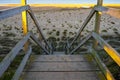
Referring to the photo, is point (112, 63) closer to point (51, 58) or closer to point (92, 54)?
point (92, 54)

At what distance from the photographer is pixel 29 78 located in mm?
3211

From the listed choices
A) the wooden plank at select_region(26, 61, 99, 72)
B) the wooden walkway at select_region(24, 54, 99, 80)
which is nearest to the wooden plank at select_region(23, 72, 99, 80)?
the wooden walkway at select_region(24, 54, 99, 80)

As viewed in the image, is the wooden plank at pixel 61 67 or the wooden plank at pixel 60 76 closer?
the wooden plank at pixel 60 76

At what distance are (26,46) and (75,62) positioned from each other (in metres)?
0.87

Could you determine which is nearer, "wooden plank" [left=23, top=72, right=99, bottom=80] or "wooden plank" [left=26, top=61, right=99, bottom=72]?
Answer: "wooden plank" [left=23, top=72, right=99, bottom=80]

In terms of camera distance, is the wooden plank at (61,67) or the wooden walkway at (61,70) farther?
the wooden plank at (61,67)

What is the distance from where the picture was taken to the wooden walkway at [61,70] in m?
3.28

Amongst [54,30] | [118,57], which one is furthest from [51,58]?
[54,30]

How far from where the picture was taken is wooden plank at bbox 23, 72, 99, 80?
3236 mm

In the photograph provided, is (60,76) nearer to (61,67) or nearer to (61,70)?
(61,70)

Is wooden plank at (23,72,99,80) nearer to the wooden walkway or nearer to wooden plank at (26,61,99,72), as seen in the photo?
the wooden walkway

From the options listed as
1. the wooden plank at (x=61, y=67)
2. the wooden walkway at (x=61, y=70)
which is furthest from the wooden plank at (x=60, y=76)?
the wooden plank at (x=61, y=67)

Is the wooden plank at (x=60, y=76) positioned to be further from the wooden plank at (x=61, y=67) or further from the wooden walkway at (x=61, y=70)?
the wooden plank at (x=61, y=67)

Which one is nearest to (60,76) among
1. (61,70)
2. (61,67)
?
(61,70)
